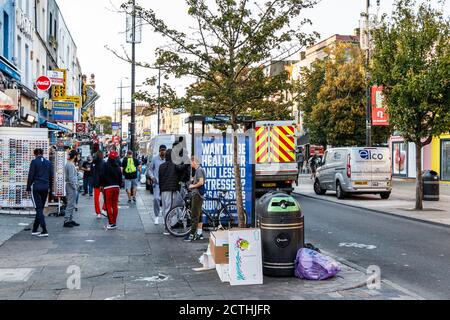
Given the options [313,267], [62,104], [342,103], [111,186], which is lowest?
[313,267]

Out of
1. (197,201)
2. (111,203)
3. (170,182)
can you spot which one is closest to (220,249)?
(197,201)

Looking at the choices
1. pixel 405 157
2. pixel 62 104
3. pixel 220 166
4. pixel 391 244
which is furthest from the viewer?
pixel 405 157

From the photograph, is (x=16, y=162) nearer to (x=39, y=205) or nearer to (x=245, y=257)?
(x=39, y=205)

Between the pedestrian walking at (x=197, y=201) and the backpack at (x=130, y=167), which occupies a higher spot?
the backpack at (x=130, y=167)

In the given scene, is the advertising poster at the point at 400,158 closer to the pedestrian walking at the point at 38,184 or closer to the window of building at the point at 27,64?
the window of building at the point at 27,64

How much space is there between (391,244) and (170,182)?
15.3 ft

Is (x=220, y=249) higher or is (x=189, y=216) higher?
(x=189, y=216)

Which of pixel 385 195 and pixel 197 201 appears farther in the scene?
pixel 385 195

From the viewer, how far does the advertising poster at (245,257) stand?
7297 millimetres

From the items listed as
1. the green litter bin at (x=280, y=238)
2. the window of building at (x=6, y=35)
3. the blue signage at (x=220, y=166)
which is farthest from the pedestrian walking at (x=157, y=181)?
the window of building at (x=6, y=35)

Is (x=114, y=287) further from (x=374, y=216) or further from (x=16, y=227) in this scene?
(x=374, y=216)

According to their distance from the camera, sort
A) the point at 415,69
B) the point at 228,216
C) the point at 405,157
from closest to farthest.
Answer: the point at 228,216 → the point at 415,69 → the point at 405,157

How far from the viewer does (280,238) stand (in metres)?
7.72
